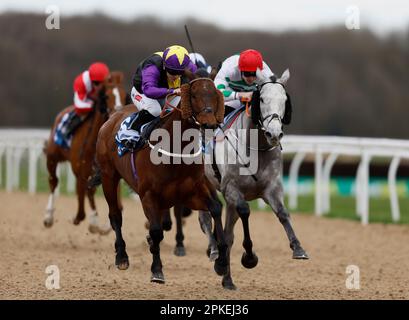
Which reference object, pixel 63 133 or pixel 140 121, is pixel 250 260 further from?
pixel 63 133

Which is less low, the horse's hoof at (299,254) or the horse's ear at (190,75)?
the horse's ear at (190,75)

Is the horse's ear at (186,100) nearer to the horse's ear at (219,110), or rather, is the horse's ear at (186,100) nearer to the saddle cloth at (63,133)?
the horse's ear at (219,110)

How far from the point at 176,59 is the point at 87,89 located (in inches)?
152

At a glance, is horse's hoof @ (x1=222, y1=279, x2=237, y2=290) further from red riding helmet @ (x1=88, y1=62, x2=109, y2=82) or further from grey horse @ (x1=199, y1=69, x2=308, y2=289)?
red riding helmet @ (x1=88, y1=62, x2=109, y2=82)

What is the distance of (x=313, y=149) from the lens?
12.9 meters

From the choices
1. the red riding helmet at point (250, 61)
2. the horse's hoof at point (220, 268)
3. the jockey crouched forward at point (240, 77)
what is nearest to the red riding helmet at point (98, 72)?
the jockey crouched forward at point (240, 77)

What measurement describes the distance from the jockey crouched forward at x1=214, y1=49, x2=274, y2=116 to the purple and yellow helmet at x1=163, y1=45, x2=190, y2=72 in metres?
0.66

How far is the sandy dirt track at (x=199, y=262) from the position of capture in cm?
702

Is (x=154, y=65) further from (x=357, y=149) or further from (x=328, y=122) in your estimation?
(x=328, y=122)

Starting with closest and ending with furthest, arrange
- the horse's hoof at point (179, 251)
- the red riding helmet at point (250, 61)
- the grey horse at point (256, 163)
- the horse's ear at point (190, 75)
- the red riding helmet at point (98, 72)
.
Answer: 1. the horse's ear at point (190, 75)
2. the grey horse at point (256, 163)
3. the red riding helmet at point (250, 61)
4. the horse's hoof at point (179, 251)
5. the red riding helmet at point (98, 72)

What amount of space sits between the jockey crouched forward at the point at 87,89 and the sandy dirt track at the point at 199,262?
134 cm

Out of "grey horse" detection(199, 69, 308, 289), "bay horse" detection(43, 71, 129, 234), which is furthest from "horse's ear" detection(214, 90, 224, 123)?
"bay horse" detection(43, 71, 129, 234)

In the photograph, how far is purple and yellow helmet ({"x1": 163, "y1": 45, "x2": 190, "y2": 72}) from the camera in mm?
6961

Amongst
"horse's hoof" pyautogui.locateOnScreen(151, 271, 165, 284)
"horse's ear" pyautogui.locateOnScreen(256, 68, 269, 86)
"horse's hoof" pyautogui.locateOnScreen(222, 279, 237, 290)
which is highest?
"horse's ear" pyautogui.locateOnScreen(256, 68, 269, 86)
